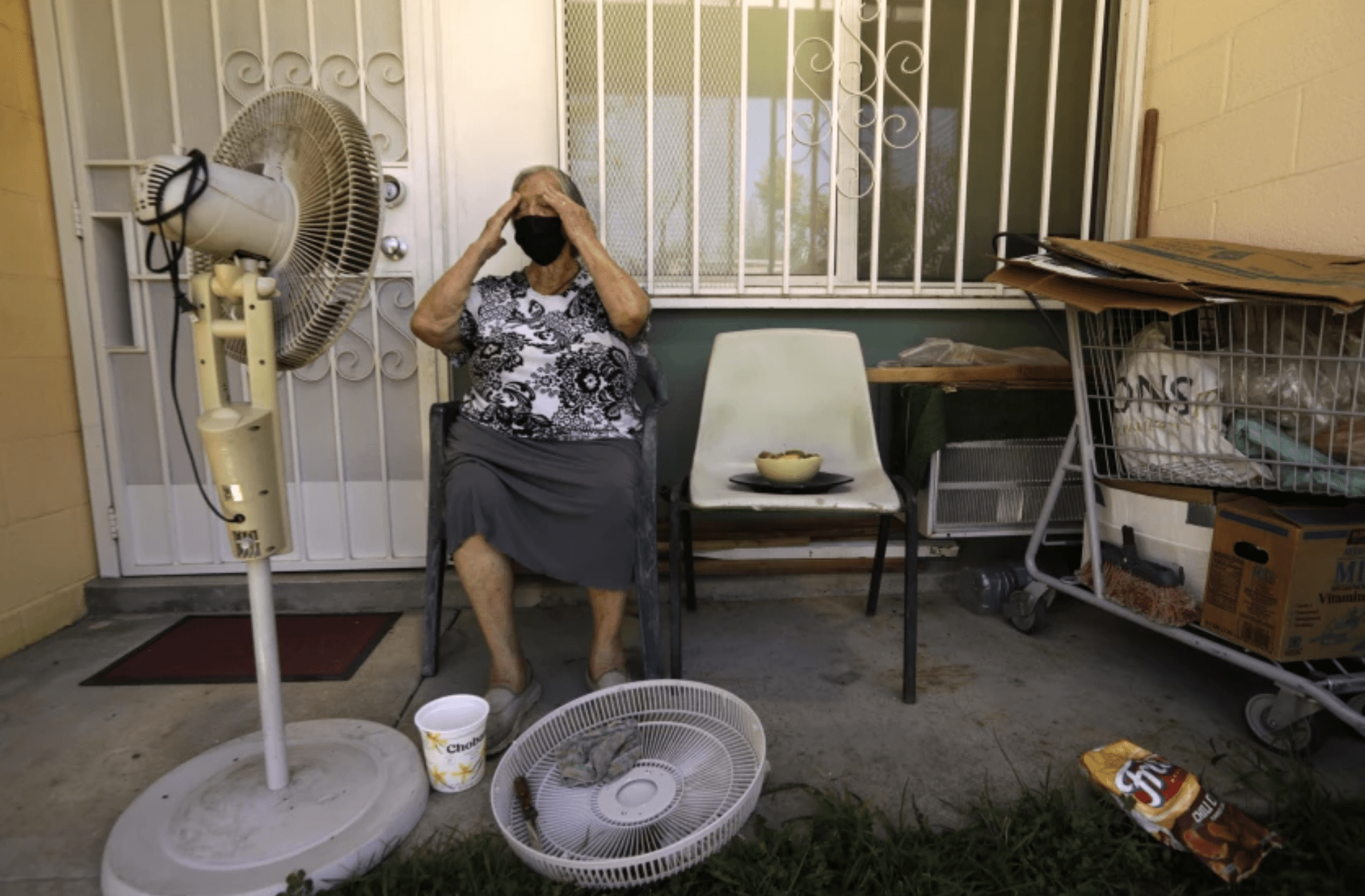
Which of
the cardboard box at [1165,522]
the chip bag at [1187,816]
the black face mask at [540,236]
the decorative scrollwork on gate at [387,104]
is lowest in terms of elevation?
the chip bag at [1187,816]

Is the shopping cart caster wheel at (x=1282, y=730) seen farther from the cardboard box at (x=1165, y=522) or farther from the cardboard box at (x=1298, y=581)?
the cardboard box at (x=1165, y=522)

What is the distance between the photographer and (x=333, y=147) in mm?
1150

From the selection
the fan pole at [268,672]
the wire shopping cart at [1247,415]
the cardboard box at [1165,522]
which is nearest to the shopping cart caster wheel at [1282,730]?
the wire shopping cart at [1247,415]

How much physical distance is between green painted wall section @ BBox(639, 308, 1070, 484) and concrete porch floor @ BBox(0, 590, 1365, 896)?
0.63m

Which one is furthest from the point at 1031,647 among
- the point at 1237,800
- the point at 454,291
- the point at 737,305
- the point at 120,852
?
the point at 120,852

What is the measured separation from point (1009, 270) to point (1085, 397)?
14.9 inches

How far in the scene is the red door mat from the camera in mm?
1984

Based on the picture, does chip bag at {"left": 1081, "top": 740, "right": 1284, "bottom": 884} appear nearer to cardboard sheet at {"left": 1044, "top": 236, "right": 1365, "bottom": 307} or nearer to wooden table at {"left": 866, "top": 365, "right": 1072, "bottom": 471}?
cardboard sheet at {"left": 1044, "top": 236, "right": 1365, "bottom": 307}

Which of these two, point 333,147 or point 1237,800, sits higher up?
point 333,147

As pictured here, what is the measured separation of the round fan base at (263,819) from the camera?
1.20 m

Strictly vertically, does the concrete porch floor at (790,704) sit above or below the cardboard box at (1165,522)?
below

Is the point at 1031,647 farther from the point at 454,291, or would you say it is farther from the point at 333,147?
the point at 333,147

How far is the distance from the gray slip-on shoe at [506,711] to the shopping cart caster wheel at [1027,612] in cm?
141

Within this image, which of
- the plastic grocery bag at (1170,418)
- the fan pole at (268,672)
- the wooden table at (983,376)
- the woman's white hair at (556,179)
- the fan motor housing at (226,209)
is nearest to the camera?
the fan motor housing at (226,209)
